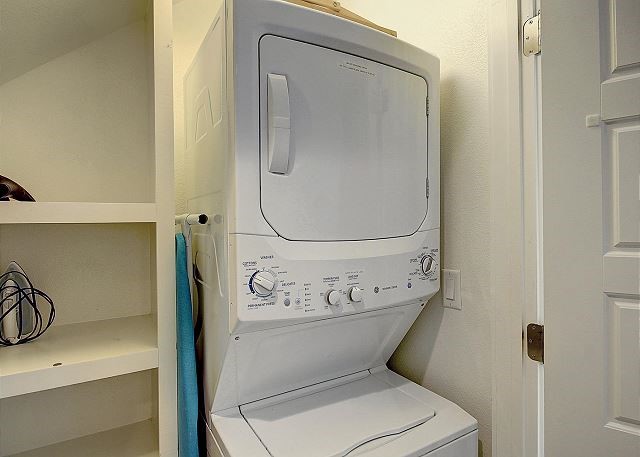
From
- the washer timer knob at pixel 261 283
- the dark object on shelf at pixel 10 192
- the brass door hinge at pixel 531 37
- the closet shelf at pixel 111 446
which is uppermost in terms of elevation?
the brass door hinge at pixel 531 37

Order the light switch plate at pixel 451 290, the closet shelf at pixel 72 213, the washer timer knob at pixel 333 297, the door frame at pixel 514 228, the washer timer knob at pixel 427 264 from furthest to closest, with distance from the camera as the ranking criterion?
the light switch plate at pixel 451 290 < the washer timer knob at pixel 427 264 < the door frame at pixel 514 228 < the washer timer knob at pixel 333 297 < the closet shelf at pixel 72 213

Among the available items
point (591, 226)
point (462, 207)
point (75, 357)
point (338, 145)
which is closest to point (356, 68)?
point (338, 145)

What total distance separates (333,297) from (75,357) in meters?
0.74

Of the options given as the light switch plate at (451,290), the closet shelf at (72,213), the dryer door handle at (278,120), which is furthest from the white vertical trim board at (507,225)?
the closet shelf at (72,213)

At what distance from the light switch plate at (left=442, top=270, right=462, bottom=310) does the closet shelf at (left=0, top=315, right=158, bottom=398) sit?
1.06m

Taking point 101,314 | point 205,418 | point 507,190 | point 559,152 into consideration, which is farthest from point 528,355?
point 101,314

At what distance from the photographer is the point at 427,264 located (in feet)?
4.44

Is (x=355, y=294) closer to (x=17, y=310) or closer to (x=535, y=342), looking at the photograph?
(x=535, y=342)

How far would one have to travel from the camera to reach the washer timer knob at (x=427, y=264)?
1.34m

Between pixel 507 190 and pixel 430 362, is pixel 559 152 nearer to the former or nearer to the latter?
pixel 507 190

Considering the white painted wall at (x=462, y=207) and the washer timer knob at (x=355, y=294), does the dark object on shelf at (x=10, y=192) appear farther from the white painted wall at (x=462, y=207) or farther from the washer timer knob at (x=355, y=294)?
the white painted wall at (x=462, y=207)

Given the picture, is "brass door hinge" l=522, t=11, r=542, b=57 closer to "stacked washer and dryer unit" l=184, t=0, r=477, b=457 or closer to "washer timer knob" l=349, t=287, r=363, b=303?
"stacked washer and dryer unit" l=184, t=0, r=477, b=457

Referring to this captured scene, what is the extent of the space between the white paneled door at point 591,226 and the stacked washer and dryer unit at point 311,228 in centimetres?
33

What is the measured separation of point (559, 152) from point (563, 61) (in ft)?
0.88
